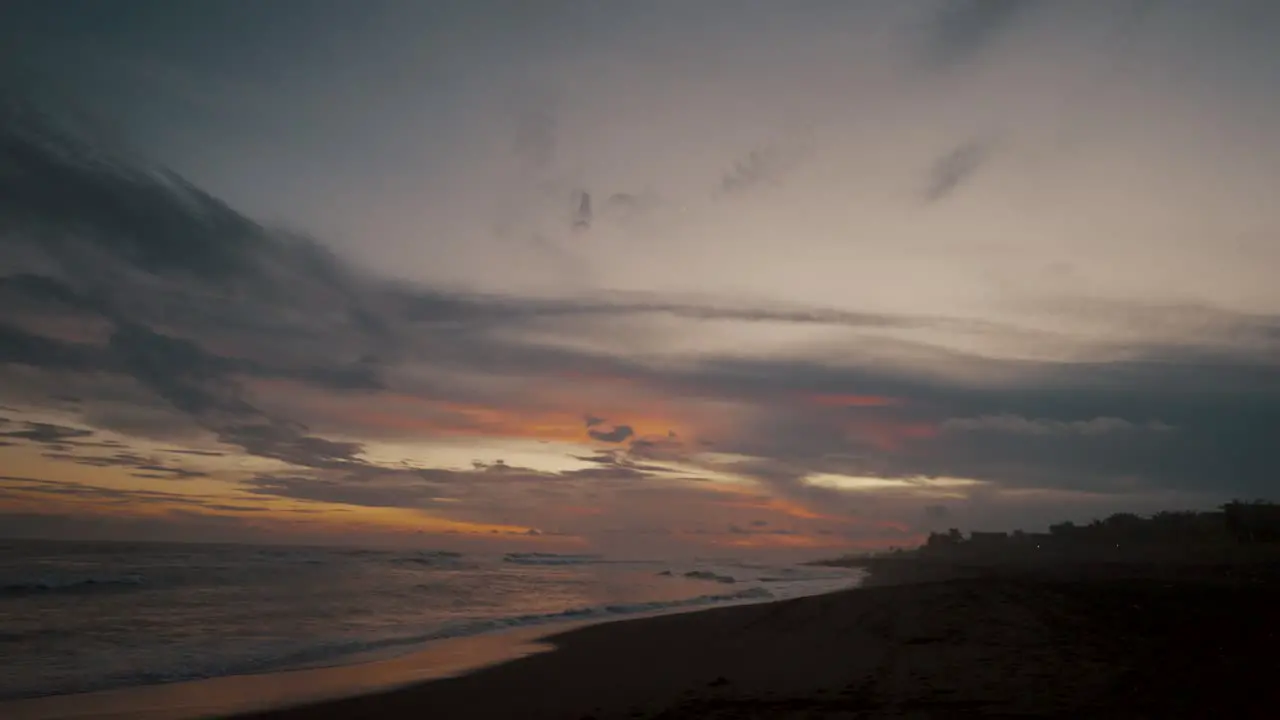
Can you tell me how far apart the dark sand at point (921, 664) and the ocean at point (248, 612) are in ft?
16.8

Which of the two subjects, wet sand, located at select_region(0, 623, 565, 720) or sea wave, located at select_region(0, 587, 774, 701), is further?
sea wave, located at select_region(0, 587, 774, 701)

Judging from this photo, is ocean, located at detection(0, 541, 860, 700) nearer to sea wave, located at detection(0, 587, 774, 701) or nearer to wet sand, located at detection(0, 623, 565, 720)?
sea wave, located at detection(0, 587, 774, 701)

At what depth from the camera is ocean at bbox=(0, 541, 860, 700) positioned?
1571 centimetres

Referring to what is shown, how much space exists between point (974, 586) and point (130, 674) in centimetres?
2125

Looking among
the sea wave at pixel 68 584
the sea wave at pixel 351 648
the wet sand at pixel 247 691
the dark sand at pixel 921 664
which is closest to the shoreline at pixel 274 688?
the wet sand at pixel 247 691

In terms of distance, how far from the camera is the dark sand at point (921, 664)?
32.2ft

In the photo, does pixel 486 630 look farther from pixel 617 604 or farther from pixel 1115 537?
pixel 1115 537

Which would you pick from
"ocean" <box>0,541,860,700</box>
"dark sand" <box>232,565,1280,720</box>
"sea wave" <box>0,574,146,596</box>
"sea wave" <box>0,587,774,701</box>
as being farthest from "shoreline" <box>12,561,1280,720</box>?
"sea wave" <box>0,574,146,596</box>

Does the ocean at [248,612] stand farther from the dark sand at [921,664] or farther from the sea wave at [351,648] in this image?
the dark sand at [921,664]

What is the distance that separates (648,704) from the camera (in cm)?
1089

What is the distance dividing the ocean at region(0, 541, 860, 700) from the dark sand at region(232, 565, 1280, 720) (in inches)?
202

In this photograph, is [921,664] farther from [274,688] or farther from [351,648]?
[351,648]

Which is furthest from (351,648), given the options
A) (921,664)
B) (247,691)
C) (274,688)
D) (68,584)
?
(68,584)

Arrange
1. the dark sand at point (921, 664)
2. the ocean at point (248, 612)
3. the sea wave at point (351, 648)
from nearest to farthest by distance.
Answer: the dark sand at point (921, 664), the sea wave at point (351, 648), the ocean at point (248, 612)
